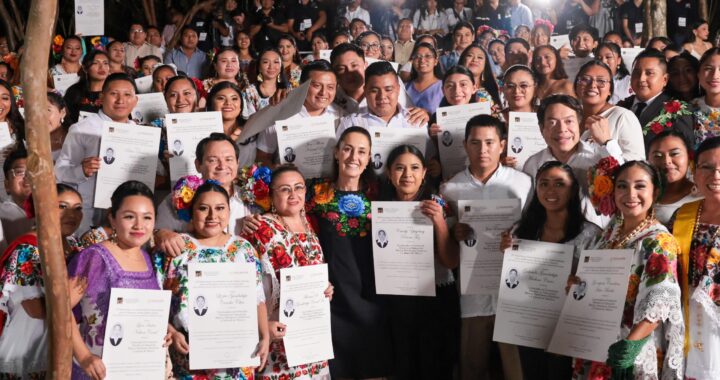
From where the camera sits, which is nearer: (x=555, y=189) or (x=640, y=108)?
(x=555, y=189)

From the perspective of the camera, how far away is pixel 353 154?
15.6 ft

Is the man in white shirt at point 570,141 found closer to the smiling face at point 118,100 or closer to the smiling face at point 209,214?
the smiling face at point 209,214

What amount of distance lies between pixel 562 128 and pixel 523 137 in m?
0.42

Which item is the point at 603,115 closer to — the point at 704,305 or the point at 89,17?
the point at 704,305

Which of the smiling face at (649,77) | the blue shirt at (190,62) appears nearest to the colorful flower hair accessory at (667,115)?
the smiling face at (649,77)

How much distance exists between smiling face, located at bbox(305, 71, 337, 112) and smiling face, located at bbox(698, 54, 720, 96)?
2.45 metres

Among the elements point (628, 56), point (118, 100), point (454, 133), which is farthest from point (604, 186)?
point (628, 56)

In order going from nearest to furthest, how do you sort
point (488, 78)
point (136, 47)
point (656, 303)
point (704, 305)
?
1. point (656, 303)
2. point (704, 305)
3. point (488, 78)
4. point (136, 47)

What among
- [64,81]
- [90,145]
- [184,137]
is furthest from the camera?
[64,81]

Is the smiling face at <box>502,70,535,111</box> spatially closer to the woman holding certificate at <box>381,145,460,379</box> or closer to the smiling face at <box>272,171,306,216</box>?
the woman holding certificate at <box>381,145,460,379</box>

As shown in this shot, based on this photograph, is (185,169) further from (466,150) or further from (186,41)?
(186,41)

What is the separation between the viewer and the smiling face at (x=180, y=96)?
5746 mm

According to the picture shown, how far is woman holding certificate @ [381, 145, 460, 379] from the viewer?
4.70m

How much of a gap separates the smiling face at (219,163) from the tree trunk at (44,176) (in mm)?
1548
